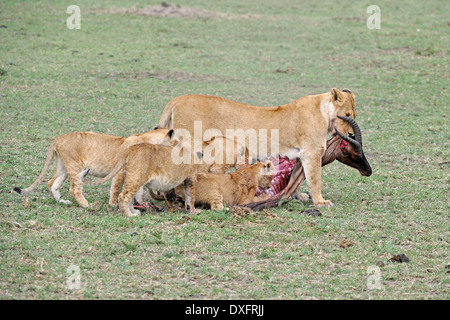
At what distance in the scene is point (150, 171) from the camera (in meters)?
7.07

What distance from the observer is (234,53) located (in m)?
17.4

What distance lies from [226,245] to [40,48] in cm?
1150

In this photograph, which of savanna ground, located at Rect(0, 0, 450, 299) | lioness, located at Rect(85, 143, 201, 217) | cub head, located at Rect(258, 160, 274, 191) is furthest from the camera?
cub head, located at Rect(258, 160, 274, 191)

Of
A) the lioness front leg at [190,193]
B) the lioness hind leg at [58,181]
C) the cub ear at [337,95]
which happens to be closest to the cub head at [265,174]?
the lioness front leg at [190,193]

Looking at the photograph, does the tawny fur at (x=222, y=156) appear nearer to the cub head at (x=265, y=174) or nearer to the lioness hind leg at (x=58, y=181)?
the cub head at (x=265, y=174)

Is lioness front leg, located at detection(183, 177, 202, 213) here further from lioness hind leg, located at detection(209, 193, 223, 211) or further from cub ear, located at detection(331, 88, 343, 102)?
cub ear, located at detection(331, 88, 343, 102)

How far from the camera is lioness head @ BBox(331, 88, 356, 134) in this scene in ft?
26.2

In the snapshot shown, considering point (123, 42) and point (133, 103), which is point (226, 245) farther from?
point (123, 42)

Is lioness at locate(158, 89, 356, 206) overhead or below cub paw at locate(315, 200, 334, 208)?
overhead

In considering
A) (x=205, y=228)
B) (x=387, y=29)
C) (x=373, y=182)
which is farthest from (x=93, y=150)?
(x=387, y=29)

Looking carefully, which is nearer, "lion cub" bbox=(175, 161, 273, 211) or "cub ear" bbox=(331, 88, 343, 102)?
"lion cub" bbox=(175, 161, 273, 211)

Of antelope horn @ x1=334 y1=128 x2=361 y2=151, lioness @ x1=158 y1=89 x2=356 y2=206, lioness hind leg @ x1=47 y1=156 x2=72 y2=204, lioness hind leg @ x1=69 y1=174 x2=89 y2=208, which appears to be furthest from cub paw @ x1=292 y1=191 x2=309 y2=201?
lioness hind leg @ x1=47 y1=156 x2=72 y2=204

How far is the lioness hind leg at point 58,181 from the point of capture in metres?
7.61

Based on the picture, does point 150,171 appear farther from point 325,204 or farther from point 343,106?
point 343,106
